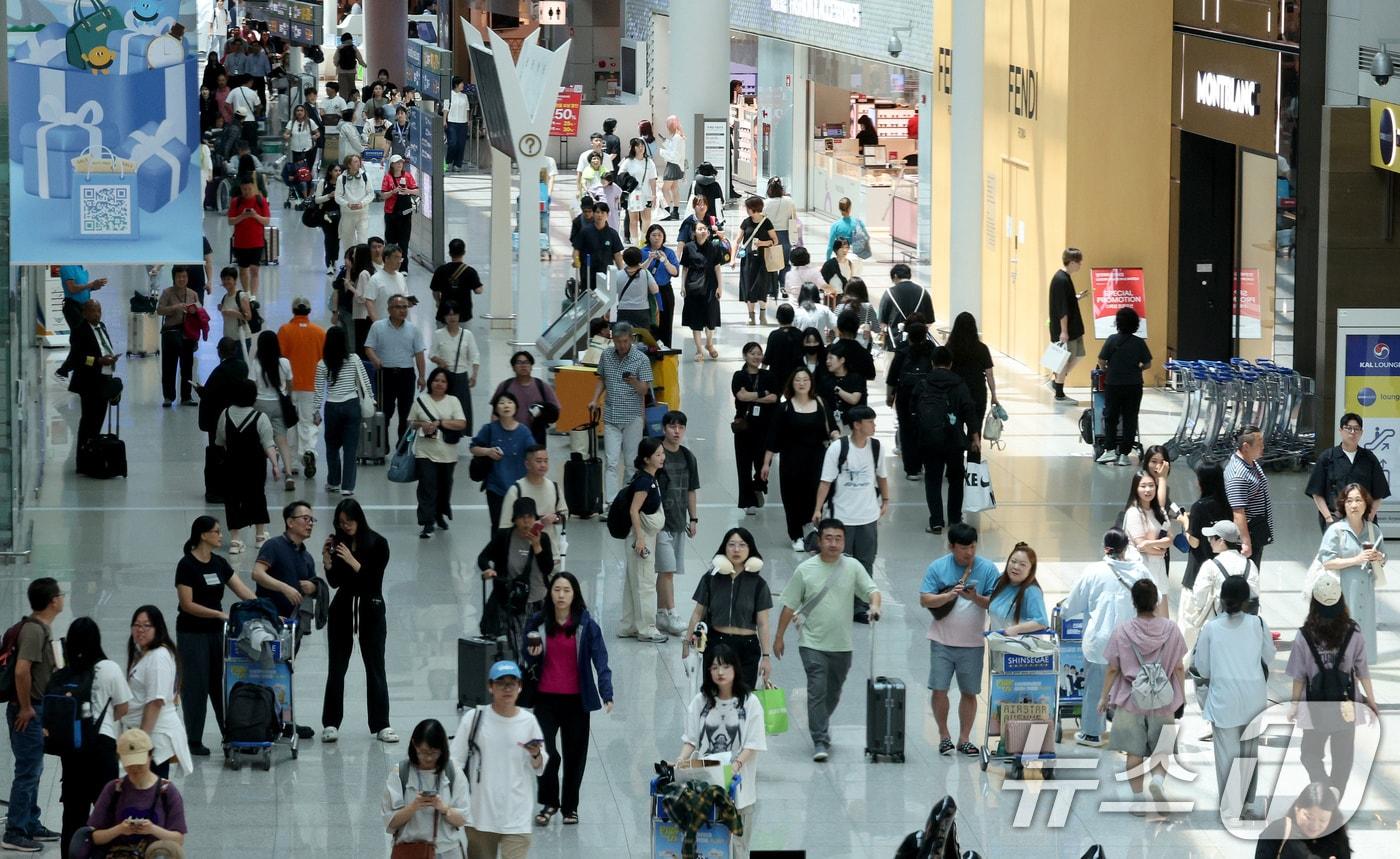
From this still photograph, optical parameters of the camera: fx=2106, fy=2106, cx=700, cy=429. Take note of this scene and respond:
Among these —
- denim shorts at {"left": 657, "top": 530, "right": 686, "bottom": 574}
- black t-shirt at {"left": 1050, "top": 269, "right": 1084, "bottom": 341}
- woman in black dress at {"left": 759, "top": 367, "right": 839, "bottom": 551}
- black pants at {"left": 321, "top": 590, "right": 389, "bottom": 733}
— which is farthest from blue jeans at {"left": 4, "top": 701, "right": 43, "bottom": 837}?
black t-shirt at {"left": 1050, "top": 269, "right": 1084, "bottom": 341}

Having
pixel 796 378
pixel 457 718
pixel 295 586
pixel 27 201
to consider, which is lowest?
pixel 457 718

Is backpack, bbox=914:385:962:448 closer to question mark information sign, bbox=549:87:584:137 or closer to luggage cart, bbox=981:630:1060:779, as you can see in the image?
luggage cart, bbox=981:630:1060:779

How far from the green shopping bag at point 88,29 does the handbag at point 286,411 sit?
2.88 meters

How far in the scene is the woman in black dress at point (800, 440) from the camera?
49.2 feet

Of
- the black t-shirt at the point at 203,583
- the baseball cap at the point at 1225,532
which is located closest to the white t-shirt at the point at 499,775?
the black t-shirt at the point at 203,583

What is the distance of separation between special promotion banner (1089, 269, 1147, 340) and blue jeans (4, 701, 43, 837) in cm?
1471

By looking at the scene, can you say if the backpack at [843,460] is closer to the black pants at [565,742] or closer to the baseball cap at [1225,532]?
the baseball cap at [1225,532]

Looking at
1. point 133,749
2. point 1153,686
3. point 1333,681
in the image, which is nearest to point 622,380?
point 1153,686

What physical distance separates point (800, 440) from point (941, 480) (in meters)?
1.46

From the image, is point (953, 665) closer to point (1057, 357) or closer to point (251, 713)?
point (251, 713)

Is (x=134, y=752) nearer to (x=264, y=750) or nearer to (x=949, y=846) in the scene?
(x=264, y=750)

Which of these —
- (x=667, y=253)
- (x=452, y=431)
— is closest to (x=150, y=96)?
(x=452, y=431)

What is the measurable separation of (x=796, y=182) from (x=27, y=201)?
25.2 m

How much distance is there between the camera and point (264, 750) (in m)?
11.0
